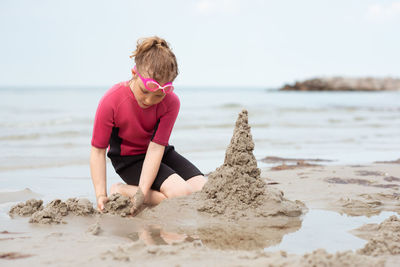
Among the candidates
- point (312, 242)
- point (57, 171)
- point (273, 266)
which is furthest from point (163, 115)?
point (57, 171)

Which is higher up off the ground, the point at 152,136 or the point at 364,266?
the point at 152,136

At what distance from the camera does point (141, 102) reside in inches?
132

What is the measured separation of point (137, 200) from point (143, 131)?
0.55m

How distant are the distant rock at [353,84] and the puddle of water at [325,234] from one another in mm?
57636

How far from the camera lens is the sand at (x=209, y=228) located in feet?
7.04

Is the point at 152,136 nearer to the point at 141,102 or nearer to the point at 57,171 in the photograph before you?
the point at 141,102

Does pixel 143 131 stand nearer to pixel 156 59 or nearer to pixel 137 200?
pixel 137 200

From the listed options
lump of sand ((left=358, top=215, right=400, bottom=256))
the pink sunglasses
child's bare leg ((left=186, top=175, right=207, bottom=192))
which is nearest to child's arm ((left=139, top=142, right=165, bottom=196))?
child's bare leg ((left=186, top=175, right=207, bottom=192))

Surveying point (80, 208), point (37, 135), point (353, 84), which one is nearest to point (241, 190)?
point (80, 208)

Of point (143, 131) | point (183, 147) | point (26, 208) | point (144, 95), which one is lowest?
point (183, 147)

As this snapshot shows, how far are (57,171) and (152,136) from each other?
2459mm

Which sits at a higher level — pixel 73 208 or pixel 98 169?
pixel 98 169

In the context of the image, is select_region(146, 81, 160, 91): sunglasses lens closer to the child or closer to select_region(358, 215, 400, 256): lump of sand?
the child

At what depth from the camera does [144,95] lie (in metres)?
3.23
